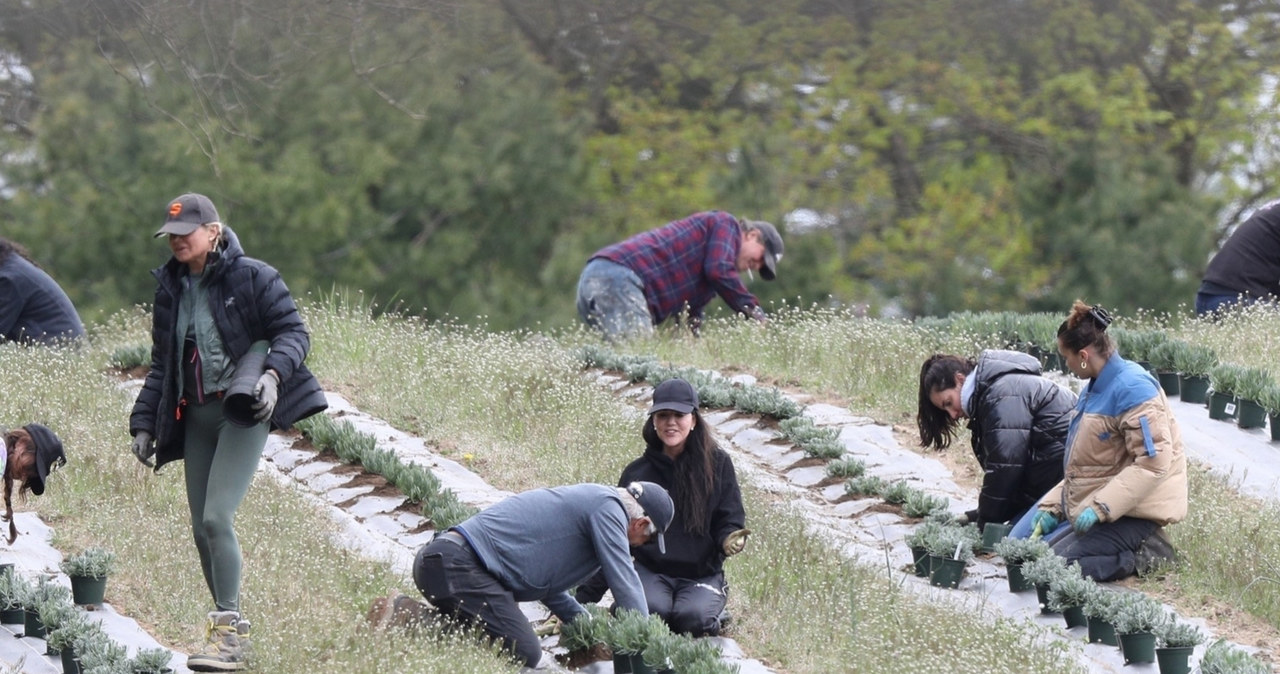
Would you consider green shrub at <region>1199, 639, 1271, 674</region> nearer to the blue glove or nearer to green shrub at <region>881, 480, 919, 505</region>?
the blue glove

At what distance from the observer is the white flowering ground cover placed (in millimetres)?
7941

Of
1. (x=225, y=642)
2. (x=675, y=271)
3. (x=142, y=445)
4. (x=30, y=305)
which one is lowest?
(x=30, y=305)

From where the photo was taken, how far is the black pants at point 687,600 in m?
8.43

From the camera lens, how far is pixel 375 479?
36.2 ft

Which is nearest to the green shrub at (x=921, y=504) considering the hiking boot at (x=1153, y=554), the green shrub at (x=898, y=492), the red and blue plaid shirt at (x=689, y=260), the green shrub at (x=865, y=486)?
the green shrub at (x=898, y=492)

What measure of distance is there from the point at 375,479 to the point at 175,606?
2.41 meters

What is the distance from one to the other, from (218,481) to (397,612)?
1.11 metres

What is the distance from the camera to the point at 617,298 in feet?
47.8

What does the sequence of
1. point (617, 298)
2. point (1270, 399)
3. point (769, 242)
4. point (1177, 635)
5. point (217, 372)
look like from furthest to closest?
point (617, 298), point (769, 242), point (1270, 399), point (1177, 635), point (217, 372)

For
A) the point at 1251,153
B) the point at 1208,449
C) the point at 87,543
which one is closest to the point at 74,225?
the point at 87,543

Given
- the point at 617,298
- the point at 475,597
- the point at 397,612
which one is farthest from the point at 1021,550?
the point at 617,298

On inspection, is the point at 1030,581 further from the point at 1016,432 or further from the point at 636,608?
the point at 636,608

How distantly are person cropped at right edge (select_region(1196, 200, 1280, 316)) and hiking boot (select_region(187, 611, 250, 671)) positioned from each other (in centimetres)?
911

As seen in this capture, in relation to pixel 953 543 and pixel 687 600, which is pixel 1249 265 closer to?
pixel 953 543
